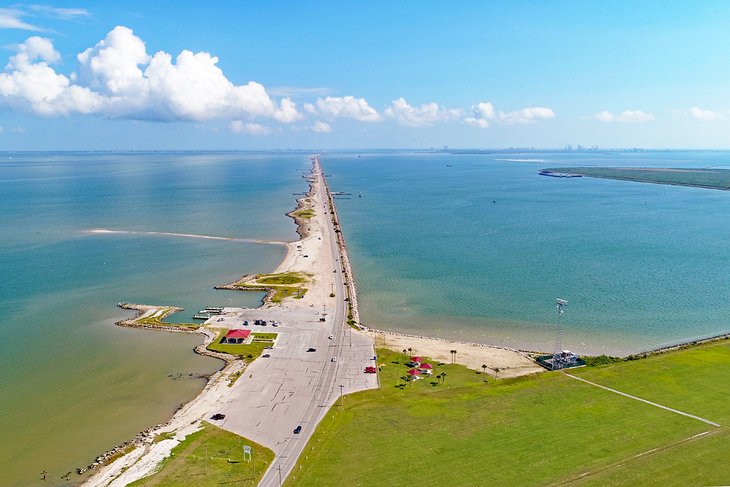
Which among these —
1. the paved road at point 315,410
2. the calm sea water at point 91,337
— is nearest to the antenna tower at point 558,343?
the paved road at point 315,410

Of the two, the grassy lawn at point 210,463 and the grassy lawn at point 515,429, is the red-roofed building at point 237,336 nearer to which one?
the grassy lawn at point 515,429

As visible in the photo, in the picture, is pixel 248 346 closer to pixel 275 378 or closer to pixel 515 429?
pixel 275 378

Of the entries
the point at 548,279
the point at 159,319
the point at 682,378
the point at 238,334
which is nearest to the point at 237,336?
the point at 238,334

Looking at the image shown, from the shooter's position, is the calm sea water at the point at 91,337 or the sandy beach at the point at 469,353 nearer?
the calm sea water at the point at 91,337

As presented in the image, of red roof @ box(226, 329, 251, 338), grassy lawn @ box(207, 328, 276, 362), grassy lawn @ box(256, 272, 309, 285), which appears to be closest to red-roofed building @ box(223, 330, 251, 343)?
red roof @ box(226, 329, 251, 338)

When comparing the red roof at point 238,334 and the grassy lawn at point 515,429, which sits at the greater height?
the red roof at point 238,334

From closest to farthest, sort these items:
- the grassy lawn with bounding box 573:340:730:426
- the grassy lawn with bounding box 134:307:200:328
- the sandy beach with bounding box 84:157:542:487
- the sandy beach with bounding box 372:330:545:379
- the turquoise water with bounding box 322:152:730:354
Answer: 1. the sandy beach with bounding box 84:157:542:487
2. the grassy lawn with bounding box 573:340:730:426
3. the sandy beach with bounding box 372:330:545:379
4. the turquoise water with bounding box 322:152:730:354
5. the grassy lawn with bounding box 134:307:200:328

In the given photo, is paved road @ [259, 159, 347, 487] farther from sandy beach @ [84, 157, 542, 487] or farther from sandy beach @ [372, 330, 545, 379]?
sandy beach @ [372, 330, 545, 379]
